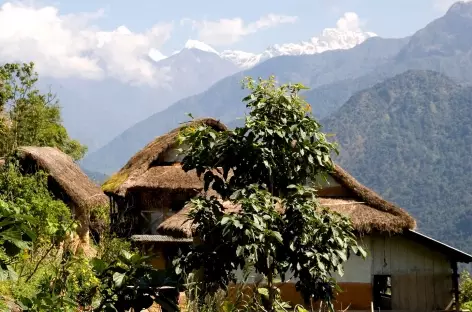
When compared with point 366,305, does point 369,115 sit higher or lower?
higher

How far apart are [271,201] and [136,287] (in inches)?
50.3

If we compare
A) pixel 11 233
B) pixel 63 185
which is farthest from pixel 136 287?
pixel 63 185

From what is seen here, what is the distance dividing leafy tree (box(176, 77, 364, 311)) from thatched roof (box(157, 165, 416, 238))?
21.1 feet

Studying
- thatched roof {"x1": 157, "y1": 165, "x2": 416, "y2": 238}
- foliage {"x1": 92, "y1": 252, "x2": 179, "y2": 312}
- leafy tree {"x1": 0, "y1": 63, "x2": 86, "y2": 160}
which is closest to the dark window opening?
thatched roof {"x1": 157, "y1": 165, "x2": 416, "y2": 238}

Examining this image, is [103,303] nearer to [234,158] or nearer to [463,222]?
[234,158]

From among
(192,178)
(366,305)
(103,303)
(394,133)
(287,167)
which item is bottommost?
(366,305)

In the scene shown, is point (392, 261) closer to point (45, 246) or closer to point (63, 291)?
point (45, 246)

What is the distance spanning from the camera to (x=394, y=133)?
14538 cm

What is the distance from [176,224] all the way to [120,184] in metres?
5.15

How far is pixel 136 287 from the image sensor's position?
14.9 feet

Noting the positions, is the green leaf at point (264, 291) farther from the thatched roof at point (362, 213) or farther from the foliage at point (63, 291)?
the thatched roof at point (362, 213)

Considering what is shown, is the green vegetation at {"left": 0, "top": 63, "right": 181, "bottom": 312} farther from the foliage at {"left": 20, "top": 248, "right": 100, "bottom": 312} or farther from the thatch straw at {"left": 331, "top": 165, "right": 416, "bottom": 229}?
the thatch straw at {"left": 331, "top": 165, "right": 416, "bottom": 229}

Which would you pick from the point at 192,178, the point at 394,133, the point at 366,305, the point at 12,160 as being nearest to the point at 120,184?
the point at 192,178

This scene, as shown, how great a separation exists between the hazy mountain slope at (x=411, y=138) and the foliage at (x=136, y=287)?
Answer: 355 ft
